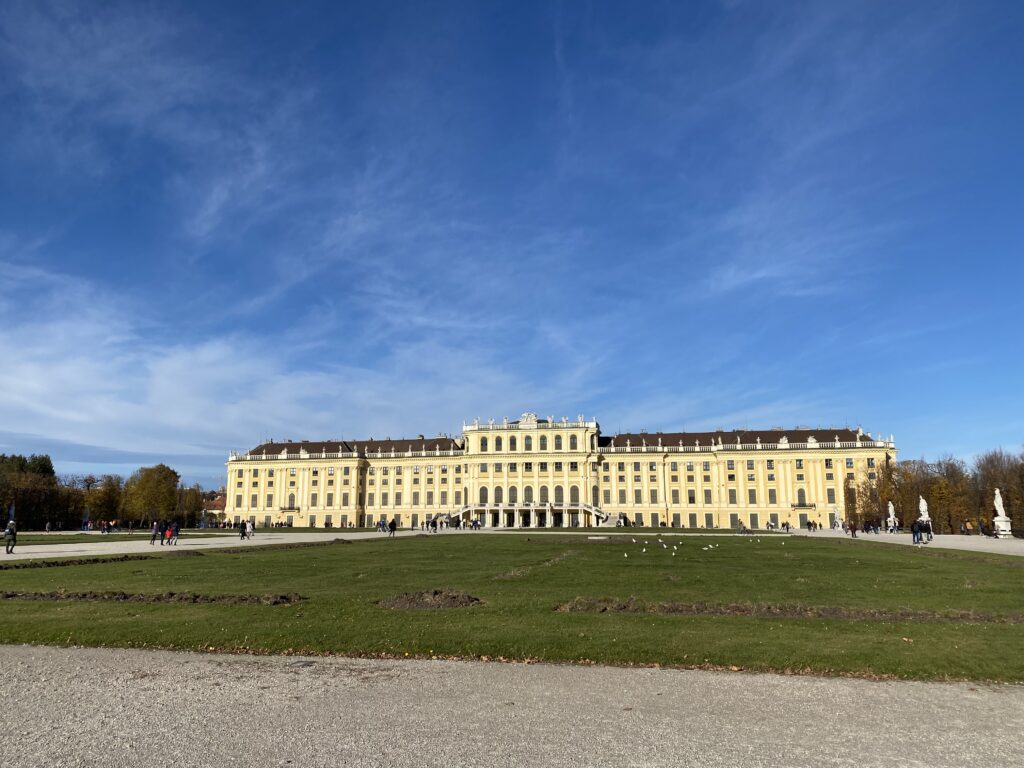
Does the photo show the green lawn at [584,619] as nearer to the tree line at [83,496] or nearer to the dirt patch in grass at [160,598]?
the dirt patch in grass at [160,598]

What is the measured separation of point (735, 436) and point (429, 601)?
10126 centimetres

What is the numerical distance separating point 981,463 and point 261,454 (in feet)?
382

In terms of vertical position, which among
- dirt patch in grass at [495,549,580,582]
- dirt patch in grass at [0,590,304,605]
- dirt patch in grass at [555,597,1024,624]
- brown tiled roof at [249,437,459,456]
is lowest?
dirt patch in grass at [495,549,580,582]

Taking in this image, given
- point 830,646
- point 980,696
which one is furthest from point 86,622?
point 980,696

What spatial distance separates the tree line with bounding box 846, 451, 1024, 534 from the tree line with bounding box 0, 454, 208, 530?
85000 millimetres

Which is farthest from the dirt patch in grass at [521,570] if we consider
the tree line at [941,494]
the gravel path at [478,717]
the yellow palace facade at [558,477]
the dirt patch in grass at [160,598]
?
the yellow palace facade at [558,477]

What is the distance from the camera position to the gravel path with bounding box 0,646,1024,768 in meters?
6.20

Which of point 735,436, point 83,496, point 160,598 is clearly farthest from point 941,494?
point 83,496

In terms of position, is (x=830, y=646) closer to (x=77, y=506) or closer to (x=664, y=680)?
(x=664, y=680)

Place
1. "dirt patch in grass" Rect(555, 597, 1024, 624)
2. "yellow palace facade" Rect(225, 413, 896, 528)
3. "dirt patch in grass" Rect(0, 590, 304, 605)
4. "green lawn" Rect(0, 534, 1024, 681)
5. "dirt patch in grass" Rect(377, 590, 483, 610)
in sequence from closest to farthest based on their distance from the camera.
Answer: "green lawn" Rect(0, 534, 1024, 681) → "dirt patch in grass" Rect(555, 597, 1024, 624) → "dirt patch in grass" Rect(377, 590, 483, 610) → "dirt patch in grass" Rect(0, 590, 304, 605) → "yellow palace facade" Rect(225, 413, 896, 528)

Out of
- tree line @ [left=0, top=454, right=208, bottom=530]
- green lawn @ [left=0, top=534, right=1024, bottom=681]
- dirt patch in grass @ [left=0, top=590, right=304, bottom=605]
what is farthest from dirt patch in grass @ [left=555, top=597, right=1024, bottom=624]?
tree line @ [left=0, top=454, right=208, bottom=530]

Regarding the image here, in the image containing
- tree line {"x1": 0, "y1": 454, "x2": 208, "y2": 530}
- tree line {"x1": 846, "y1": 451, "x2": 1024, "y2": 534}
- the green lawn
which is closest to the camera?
the green lawn

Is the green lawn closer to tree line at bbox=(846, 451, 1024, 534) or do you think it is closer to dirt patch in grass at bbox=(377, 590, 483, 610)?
dirt patch in grass at bbox=(377, 590, 483, 610)

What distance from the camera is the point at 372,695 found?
8141 millimetres
